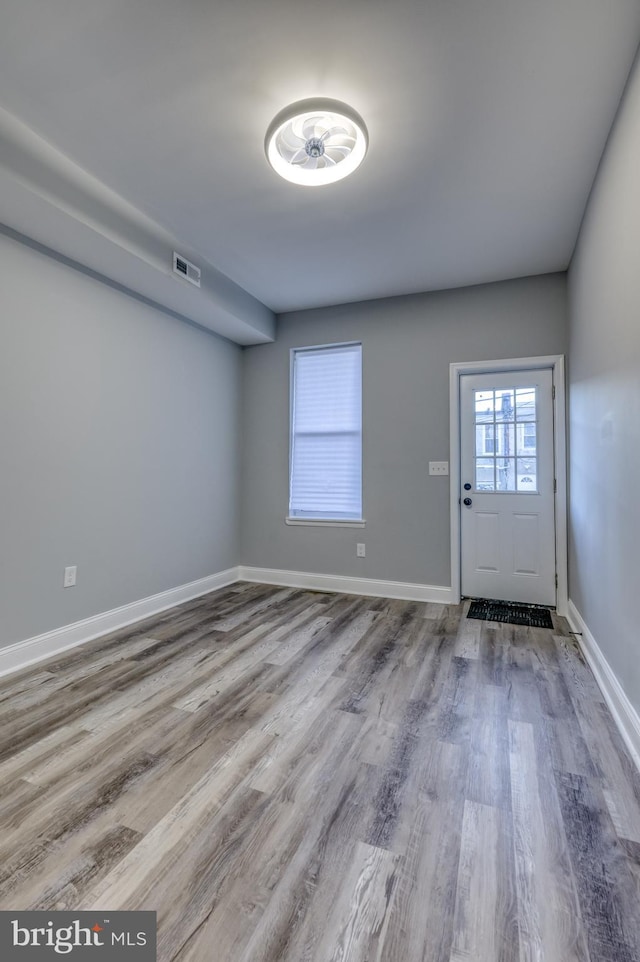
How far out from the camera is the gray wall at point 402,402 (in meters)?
3.59

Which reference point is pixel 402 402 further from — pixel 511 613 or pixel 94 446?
pixel 94 446

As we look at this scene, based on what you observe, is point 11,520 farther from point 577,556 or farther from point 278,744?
point 577,556

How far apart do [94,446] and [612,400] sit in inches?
120

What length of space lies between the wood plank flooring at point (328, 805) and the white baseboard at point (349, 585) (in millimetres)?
1149

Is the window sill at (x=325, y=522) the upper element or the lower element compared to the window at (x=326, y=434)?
lower

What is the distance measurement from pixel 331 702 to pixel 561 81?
2891 mm

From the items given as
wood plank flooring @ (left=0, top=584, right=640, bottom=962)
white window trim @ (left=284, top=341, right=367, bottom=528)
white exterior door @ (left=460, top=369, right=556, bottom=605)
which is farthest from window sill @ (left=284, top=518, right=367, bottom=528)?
wood plank flooring @ (left=0, top=584, right=640, bottom=962)

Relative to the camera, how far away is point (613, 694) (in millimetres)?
1979

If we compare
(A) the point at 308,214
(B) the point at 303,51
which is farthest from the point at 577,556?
(B) the point at 303,51

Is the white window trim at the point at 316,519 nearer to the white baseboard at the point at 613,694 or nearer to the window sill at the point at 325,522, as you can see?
the window sill at the point at 325,522

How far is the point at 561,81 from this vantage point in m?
1.78

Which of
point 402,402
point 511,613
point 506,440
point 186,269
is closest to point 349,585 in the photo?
point 511,613

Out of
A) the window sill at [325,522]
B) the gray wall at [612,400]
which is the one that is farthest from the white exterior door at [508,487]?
the window sill at [325,522]

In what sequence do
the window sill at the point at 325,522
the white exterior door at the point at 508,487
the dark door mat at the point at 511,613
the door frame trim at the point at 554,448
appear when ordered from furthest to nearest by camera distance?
1. the window sill at the point at 325,522
2. the white exterior door at the point at 508,487
3. the door frame trim at the point at 554,448
4. the dark door mat at the point at 511,613
